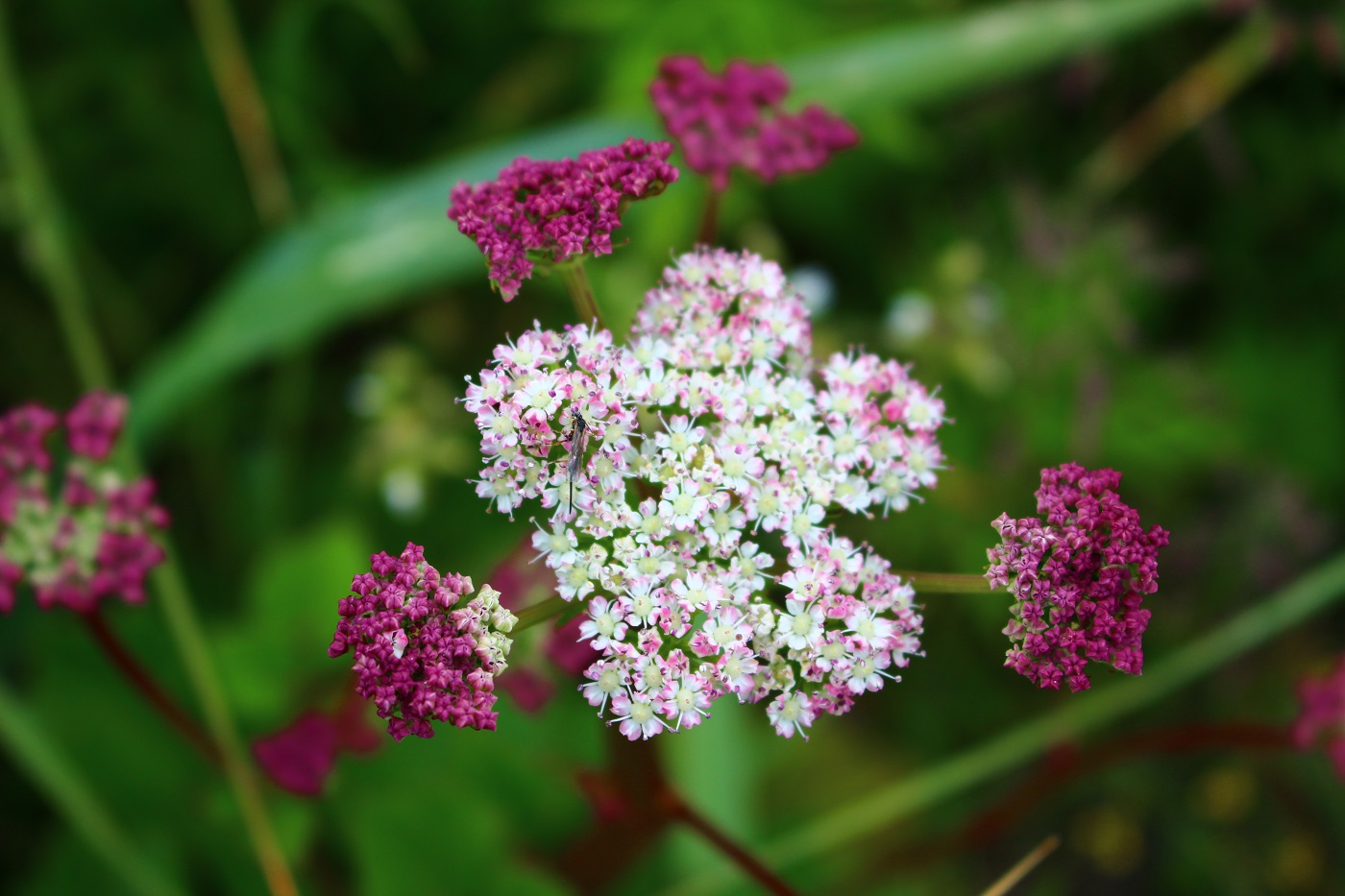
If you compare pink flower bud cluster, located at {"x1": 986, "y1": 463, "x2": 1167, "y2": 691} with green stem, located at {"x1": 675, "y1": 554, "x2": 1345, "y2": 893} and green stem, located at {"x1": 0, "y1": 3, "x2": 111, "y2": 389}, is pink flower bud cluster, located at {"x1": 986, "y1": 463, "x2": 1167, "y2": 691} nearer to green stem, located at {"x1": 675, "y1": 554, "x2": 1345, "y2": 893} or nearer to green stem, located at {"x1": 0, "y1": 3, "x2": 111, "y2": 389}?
green stem, located at {"x1": 675, "y1": 554, "x2": 1345, "y2": 893}

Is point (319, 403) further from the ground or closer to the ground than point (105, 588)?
further from the ground

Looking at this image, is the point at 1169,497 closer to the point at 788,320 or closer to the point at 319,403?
the point at 788,320

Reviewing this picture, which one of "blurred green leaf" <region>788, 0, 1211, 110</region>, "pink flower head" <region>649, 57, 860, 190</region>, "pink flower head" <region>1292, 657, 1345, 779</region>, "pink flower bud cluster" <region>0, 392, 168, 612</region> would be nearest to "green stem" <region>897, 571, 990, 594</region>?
"pink flower head" <region>649, 57, 860, 190</region>

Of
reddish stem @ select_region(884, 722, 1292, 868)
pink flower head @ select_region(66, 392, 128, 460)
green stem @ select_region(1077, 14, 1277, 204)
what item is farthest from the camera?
green stem @ select_region(1077, 14, 1277, 204)

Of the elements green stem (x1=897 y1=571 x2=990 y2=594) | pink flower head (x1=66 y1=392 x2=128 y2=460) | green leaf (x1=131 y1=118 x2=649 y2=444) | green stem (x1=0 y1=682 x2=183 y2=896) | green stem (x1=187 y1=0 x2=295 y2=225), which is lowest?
green stem (x1=897 y1=571 x2=990 y2=594)

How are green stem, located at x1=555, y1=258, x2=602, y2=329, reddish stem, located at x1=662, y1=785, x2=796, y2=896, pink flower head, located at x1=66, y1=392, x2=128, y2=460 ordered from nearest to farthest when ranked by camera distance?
green stem, located at x1=555, y1=258, x2=602, y2=329 → reddish stem, located at x1=662, y1=785, x2=796, y2=896 → pink flower head, located at x1=66, y1=392, x2=128, y2=460

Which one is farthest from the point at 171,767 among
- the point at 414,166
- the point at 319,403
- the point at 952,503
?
the point at 952,503
